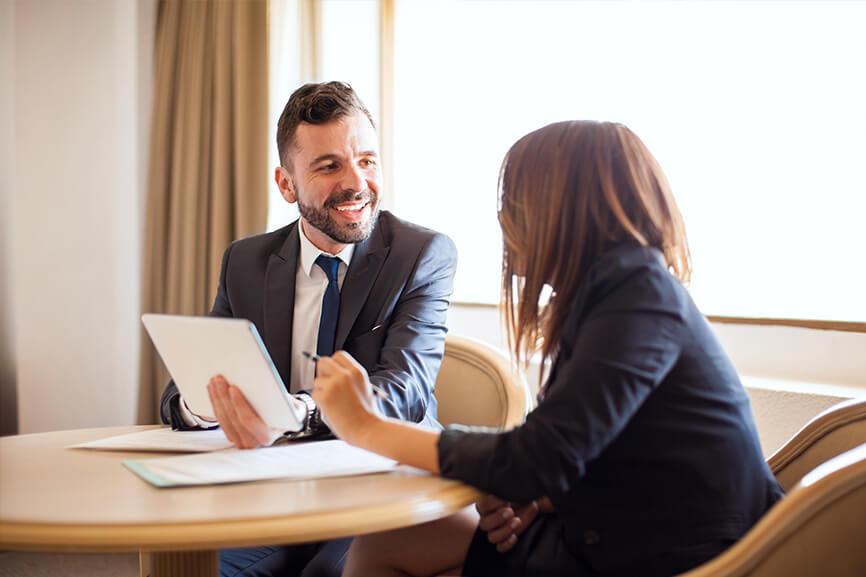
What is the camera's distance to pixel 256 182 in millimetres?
3650

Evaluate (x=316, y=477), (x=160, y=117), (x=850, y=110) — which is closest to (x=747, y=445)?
(x=316, y=477)

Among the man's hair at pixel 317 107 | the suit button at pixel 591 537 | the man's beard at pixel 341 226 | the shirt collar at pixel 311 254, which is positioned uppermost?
the man's hair at pixel 317 107

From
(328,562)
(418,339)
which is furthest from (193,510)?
(418,339)

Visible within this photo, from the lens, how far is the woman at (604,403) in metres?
1.24

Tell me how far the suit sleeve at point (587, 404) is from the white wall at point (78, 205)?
10.0ft

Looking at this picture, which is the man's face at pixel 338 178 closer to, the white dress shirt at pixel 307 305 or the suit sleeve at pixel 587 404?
the white dress shirt at pixel 307 305

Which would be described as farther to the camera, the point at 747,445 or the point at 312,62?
the point at 312,62

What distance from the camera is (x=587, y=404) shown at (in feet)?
3.99

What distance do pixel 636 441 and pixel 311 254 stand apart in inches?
47.0

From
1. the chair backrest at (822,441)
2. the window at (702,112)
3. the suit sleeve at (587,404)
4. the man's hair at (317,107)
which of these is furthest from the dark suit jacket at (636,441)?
the window at (702,112)

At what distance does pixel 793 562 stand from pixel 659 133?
193 cm

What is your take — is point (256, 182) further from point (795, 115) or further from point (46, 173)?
point (795, 115)

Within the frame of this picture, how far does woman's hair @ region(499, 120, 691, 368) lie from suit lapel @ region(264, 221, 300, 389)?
89 cm

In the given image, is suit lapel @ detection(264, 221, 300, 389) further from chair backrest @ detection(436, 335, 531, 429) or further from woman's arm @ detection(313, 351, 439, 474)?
woman's arm @ detection(313, 351, 439, 474)
